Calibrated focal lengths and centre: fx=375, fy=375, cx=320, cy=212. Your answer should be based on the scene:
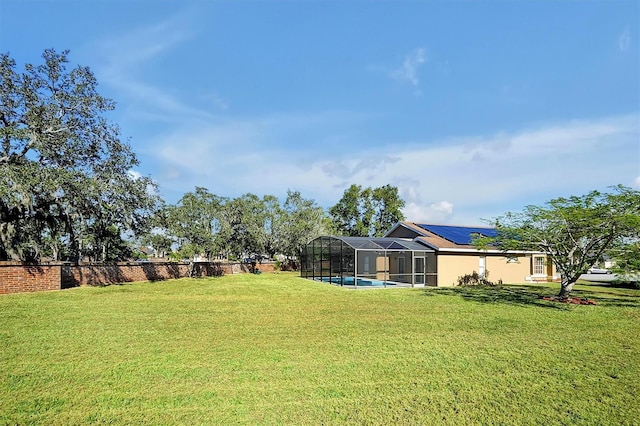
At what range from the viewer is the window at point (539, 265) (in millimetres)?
24297

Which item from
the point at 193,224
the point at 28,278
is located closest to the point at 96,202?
the point at 28,278

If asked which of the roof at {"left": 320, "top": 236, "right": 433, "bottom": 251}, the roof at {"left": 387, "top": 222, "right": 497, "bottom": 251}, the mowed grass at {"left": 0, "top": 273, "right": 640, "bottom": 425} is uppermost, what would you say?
the roof at {"left": 387, "top": 222, "right": 497, "bottom": 251}

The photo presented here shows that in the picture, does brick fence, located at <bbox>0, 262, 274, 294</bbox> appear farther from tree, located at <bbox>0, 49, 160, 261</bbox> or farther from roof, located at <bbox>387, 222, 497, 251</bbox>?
roof, located at <bbox>387, 222, 497, 251</bbox>

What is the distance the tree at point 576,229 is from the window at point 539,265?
31.7 ft

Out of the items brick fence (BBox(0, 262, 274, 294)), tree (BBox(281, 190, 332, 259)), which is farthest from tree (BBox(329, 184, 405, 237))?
brick fence (BBox(0, 262, 274, 294))

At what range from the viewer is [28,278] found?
1515 cm

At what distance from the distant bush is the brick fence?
1713 centimetres

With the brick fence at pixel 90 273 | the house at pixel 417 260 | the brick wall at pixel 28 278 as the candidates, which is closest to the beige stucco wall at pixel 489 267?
the house at pixel 417 260

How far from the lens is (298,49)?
13.9 m

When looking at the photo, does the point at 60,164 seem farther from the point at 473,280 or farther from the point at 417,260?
the point at 473,280

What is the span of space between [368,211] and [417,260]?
59.1 feet

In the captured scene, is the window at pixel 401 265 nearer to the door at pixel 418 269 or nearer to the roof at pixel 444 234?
the door at pixel 418 269

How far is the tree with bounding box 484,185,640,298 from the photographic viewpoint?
13672mm

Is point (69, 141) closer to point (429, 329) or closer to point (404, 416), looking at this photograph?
point (429, 329)
